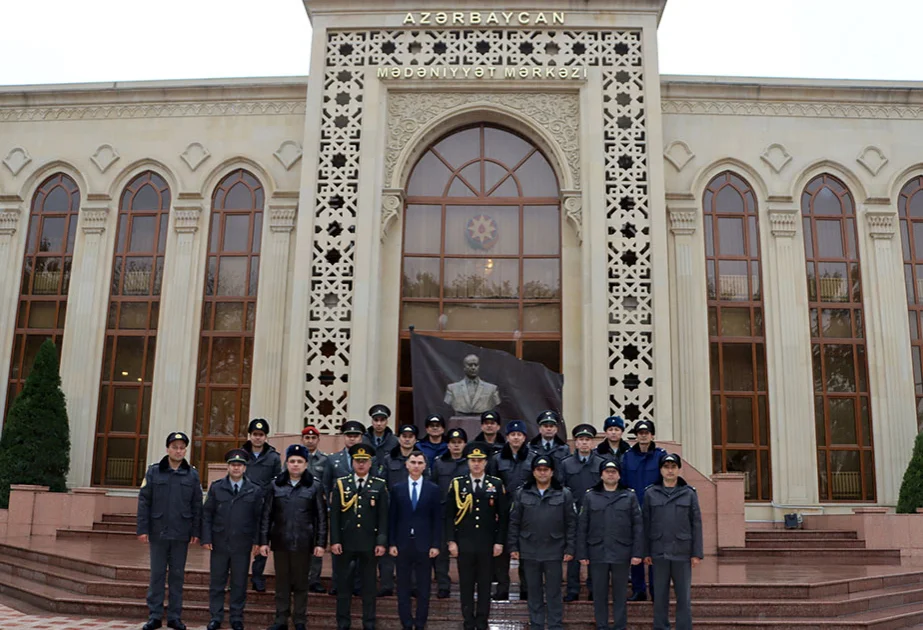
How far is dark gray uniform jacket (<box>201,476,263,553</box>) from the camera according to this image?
27.1 ft

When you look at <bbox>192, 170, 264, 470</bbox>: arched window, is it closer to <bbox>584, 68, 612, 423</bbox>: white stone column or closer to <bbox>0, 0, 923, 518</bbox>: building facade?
<bbox>0, 0, 923, 518</bbox>: building facade

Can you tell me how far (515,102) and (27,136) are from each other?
10.6 metres

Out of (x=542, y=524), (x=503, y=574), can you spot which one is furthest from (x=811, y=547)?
(x=542, y=524)

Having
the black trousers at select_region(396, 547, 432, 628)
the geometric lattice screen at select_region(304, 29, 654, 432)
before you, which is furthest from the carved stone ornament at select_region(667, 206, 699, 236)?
the black trousers at select_region(396, 547, 432, 628)

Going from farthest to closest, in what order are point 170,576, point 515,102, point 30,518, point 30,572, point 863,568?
point 515,102 < point 30,518 < point 863,568 < point 30,572 < point 170,576

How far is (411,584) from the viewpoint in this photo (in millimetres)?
8242

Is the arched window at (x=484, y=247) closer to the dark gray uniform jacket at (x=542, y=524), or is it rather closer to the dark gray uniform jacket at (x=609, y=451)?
the dark gray uniform jacket at (x=609, y=451)

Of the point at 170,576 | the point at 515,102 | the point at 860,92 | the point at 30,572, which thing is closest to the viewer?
the point at 170,576

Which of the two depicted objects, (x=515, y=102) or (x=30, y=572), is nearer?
(x=30, y=572)

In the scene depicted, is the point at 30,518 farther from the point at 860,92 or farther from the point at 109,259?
the point at 860,92

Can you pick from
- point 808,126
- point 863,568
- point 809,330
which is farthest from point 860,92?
point 863,568

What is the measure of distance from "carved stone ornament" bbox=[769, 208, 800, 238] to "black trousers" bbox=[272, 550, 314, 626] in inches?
491

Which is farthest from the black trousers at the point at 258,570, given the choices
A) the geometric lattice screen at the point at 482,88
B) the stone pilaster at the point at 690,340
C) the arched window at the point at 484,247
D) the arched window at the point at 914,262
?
the arched window at the point at 914,262

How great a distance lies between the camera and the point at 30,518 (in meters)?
14.2
